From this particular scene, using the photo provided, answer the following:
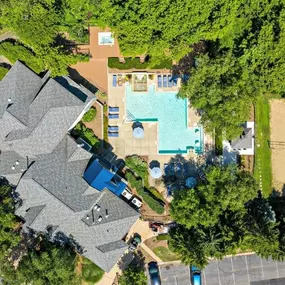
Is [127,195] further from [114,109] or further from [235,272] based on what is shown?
[235,272]

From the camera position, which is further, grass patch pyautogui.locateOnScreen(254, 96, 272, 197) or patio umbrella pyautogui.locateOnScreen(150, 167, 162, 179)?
grass patch pyautogui.locateOnScreen(254, 96, 272, 197)

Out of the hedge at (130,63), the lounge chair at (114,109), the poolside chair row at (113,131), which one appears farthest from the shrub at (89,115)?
the hedge at (130,63)

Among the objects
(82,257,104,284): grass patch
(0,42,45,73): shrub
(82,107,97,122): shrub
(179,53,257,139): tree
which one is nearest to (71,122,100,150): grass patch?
(82,107,97,122): shrub

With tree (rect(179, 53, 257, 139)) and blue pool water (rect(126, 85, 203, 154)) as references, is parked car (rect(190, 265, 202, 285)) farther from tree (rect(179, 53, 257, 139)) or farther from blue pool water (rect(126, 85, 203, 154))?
tree (rect(179, 53, 257, 139))

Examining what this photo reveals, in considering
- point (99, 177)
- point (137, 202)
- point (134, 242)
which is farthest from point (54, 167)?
point (134, 242)

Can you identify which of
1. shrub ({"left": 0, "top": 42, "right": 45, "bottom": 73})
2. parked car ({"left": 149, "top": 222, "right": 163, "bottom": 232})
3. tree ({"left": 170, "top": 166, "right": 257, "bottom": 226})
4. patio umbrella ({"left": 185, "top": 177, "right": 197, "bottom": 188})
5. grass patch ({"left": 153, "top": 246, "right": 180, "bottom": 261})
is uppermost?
shrub ({"left": 0, "top": 42, "right": 45, "bottom": 73})

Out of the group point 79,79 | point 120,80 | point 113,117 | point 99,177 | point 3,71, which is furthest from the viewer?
point 120,80
